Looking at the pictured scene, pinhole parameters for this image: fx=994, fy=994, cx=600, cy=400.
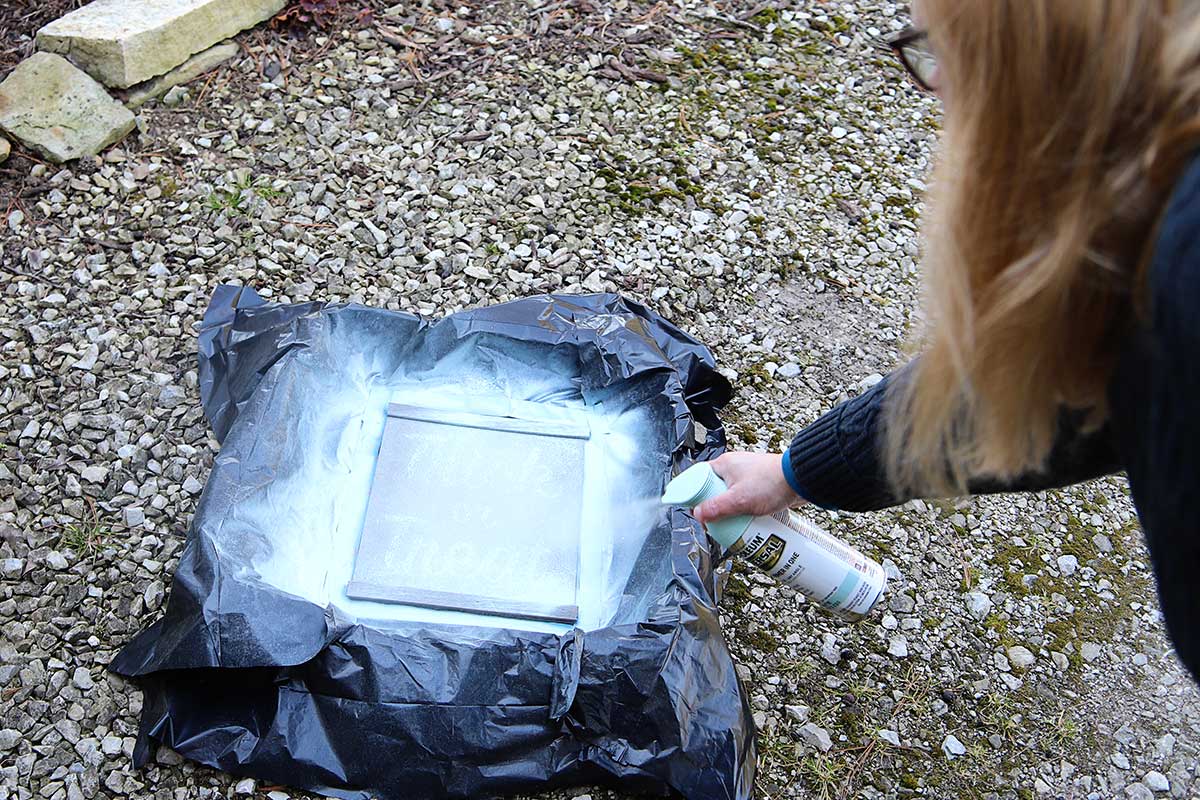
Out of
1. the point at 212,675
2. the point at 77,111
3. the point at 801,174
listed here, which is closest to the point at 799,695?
the point at 212,675

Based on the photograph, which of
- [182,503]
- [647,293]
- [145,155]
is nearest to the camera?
[182,503]

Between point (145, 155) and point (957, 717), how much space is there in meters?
2.49

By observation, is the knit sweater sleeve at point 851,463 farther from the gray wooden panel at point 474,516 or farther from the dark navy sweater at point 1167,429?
the gray wooden panel at point 474,516

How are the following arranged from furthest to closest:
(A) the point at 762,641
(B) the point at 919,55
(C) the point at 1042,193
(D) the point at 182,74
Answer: (D) the point at 182,74, (A) the point at 762,641, (B) the point at 919,55, (C) the point at 1042,193

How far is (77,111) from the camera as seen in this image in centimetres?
274

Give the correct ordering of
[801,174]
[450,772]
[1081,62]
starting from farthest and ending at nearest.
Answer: [801,174] → [450,772] → [1081,62]

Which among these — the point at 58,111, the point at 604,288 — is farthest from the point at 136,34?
the point at 604,288

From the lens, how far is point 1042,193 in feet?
2.73

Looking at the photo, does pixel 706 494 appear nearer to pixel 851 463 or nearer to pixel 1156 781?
pixel 851 463

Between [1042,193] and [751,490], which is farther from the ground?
[1042,193]

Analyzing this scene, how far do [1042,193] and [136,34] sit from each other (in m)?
2.76

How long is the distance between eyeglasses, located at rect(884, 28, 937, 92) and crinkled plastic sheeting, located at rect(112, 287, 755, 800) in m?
0.96

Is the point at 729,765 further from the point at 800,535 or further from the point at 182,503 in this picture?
the point at 182,503

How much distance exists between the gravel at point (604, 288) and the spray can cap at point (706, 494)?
0.35 metres
